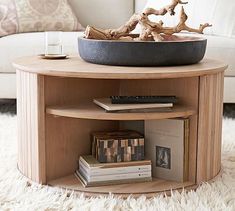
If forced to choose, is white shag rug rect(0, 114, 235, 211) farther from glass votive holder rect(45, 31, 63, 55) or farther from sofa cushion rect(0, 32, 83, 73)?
sofa cushion rect(0, 32, 83, 73)

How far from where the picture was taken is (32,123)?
1.70 meters

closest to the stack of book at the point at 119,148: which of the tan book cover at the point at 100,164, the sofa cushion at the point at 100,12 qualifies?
the tan book cover at the point at 100,164

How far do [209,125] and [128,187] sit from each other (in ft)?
1.10

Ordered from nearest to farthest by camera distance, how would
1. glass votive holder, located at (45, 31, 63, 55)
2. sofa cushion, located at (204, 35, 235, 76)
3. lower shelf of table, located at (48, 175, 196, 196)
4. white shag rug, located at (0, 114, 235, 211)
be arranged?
white shag rug, located at (0, 114, 235, 211), lower shelf of table, located at (48, 175, 196, 196), glass votive holder, located at (45, 31, 63, 55), sofa cushion, located at (204, 35, 235, 76)

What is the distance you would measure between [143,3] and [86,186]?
1946 mm

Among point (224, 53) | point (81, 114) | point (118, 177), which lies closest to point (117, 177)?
point (118, 177)

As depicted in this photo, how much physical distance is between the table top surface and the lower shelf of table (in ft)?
1.20

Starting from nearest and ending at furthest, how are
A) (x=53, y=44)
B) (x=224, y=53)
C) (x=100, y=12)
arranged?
(x=53, y=44) → (x=224, y=53) → (x=100, y=12)

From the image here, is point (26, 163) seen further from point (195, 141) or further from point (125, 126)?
point (195, 141)

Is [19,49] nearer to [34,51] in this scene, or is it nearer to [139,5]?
[34,51]

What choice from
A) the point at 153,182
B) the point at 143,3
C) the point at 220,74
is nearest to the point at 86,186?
the point at 153,182

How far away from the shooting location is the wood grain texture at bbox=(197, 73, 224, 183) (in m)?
1.68

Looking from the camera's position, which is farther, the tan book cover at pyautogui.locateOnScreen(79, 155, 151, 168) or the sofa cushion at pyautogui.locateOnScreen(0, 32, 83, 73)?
the sofa cushion at pyautogui.locateOnScreen(0, 32, 83, 73)

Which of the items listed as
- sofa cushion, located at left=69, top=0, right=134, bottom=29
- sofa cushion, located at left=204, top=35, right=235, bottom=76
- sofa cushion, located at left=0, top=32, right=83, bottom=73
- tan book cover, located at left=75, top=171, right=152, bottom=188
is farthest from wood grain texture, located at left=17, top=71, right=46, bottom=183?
sofa cushion, located at left=69, top=0, right=134, bottom=29
